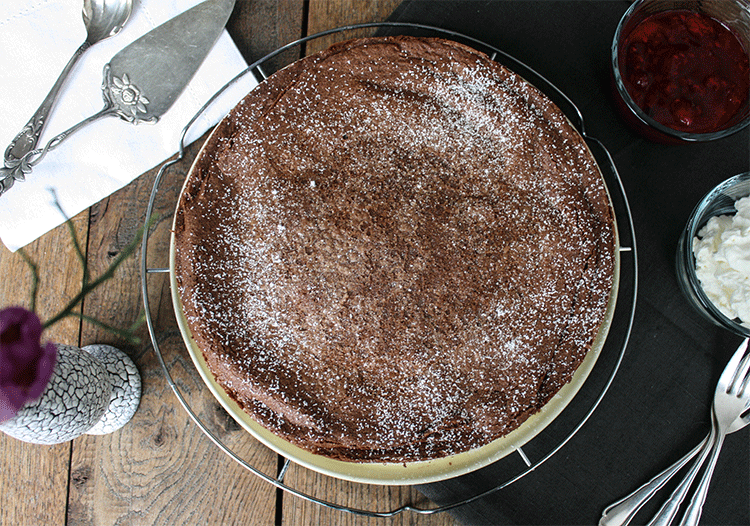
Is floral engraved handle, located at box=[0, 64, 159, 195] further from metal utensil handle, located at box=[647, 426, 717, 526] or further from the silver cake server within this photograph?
metal utensil handle, located at box=[647, 426, 717, 526]

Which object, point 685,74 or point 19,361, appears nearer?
point 19,361

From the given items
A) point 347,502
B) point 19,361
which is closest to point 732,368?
point 347,502

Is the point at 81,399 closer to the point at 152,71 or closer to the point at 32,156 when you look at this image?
the point at 32,156

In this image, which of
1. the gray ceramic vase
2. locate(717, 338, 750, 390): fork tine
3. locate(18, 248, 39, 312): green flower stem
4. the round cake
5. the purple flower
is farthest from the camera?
locate(18, 248, 39, 312): green flower stem

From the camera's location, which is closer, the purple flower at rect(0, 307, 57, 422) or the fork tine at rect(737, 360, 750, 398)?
the purple flower at rect(0, 307, 57, 422)

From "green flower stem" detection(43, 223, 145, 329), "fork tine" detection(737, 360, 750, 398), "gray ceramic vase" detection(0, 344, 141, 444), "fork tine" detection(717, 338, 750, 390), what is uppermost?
"green flower stem" detection(43, 223, 145, 329)

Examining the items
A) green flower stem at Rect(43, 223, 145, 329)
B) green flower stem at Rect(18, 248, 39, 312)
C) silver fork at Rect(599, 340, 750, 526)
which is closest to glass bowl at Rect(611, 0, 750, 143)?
silver fork at Rect(599, 340, 750, 526)
